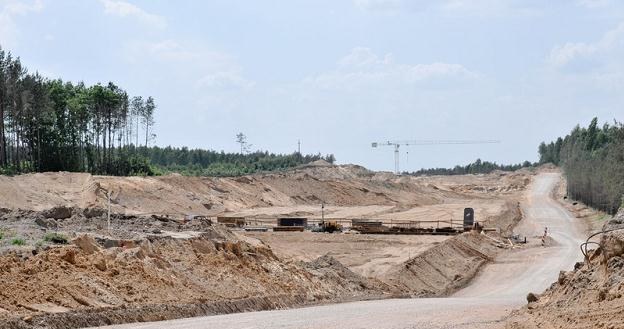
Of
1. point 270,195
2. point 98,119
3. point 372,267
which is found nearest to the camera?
point 372,267

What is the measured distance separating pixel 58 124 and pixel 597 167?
6210 centimetres

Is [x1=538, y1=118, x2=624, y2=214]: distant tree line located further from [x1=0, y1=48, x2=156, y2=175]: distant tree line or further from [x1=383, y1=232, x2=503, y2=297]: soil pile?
[x1=0, y1=48, x2=156, y2=175]: distant tree line

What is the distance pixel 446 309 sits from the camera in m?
30.0

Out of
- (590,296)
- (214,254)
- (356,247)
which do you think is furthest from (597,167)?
(590,296)

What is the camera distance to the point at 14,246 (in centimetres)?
2756

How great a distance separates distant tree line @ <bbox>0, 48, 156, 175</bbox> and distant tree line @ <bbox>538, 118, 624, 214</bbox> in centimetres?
5381

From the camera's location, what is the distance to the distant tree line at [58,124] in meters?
87.6

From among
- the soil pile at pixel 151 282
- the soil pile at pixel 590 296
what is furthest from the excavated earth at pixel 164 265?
the soil pile at pixel 590 296

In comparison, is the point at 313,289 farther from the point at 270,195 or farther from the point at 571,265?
the point at 270,195

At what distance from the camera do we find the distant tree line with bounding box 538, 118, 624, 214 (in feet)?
259

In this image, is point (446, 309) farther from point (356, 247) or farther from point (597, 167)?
point (597, 167)

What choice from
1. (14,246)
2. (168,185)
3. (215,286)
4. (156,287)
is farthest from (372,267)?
(168,185)

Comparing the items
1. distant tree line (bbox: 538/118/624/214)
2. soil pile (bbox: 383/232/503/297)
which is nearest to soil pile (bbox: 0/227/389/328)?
soil pile (bbox: 383/232/503/297)

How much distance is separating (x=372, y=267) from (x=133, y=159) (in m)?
67.1
